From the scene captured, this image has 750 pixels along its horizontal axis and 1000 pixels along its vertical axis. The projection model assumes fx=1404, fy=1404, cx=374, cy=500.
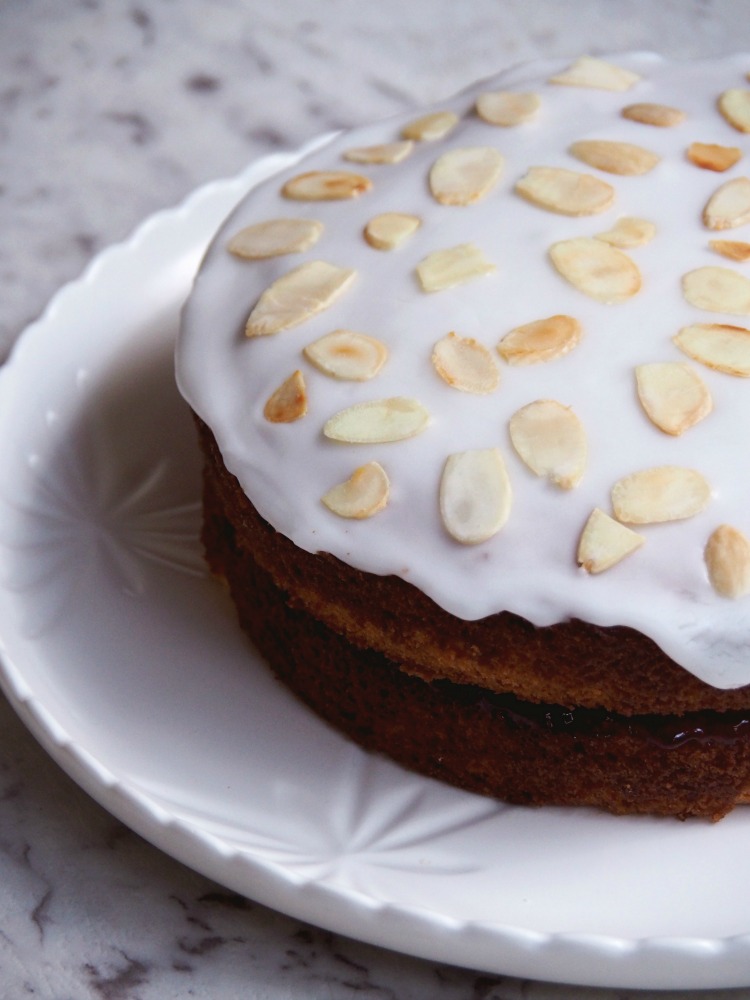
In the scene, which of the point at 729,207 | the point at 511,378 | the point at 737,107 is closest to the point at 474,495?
the point at 511,378

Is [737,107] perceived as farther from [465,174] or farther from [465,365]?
[465,365]

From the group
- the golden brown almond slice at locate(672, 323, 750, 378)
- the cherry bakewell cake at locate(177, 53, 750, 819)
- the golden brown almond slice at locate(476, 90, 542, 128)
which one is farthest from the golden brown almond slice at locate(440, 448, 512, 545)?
the golden brown almond slice at locate(476, 90, 542, 128)

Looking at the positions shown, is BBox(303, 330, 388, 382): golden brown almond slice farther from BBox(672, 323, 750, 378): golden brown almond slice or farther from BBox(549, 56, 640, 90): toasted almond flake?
BBox(549, 56, 640, 90): toasted almond flake

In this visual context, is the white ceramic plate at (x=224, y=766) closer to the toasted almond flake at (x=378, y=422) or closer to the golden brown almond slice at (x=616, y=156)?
the toasted almond flake at (x=378, y=422)

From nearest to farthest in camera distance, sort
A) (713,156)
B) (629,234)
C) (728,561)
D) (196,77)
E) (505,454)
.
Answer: (728,561)
(505,454)
(629,234)
(713,156)
(196,77)

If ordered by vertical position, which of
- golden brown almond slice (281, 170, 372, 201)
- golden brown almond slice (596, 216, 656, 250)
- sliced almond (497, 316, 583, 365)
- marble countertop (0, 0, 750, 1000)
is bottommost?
marble countertop (0, 0, 750, 1000)

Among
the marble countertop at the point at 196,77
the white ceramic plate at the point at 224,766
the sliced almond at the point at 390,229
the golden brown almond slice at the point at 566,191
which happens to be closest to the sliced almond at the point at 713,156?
the golden brown almond slice at the point at 566,191
